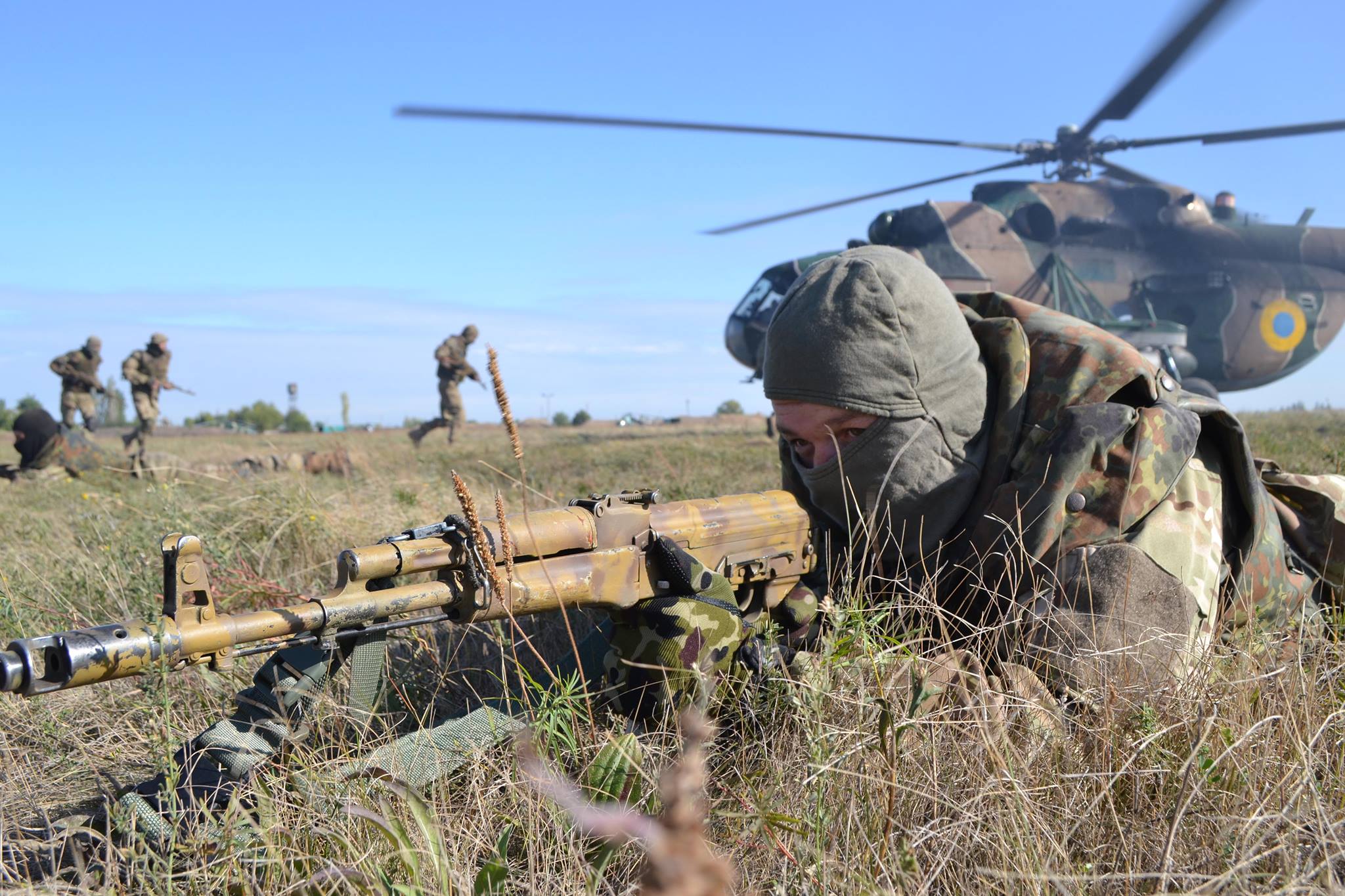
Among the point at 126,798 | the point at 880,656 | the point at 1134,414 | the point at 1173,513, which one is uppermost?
the point at 1134,414

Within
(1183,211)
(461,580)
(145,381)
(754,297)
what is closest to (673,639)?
(461,580)

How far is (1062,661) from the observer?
2473 millimetres

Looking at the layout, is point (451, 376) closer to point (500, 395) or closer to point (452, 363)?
point (452, 363)

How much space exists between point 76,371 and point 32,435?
6156 mm

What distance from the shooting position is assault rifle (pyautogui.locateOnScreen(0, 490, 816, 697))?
1897 millimetres

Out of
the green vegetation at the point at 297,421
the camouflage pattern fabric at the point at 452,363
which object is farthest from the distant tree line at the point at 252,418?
the camouflage pattern fabric at the point at 452,363

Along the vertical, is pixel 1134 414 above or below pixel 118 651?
above

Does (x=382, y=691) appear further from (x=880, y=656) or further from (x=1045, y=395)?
(x=1045, y=395)

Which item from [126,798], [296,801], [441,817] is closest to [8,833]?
[126,798]

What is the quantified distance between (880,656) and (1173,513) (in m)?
1.10

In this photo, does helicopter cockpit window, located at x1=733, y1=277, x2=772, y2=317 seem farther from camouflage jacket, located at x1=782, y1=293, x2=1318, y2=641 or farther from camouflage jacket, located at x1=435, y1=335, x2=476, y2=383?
camouflage jacket, located at x1=782, y1=293, x2=1318, y2=641

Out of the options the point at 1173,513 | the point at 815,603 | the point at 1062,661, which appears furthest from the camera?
the point at 815,603

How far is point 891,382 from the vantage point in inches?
116

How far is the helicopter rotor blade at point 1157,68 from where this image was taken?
25.7ft
